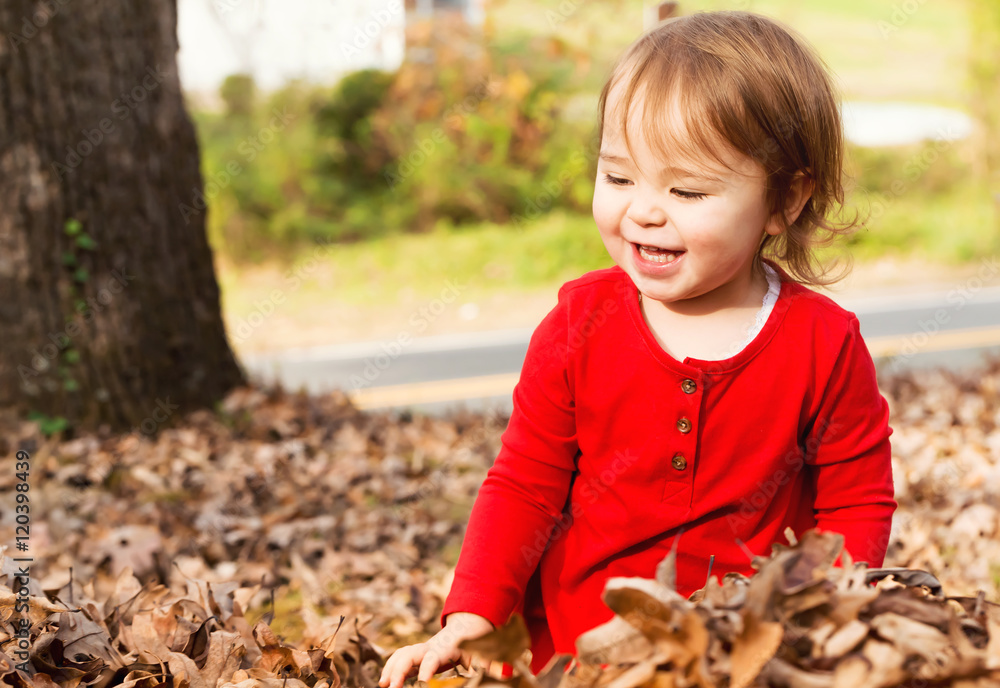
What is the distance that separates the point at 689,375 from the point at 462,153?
46.6 feet

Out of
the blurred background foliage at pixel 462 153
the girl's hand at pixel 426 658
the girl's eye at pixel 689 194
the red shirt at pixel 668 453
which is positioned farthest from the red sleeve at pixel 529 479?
the blurred background foliage at pixel 462 153

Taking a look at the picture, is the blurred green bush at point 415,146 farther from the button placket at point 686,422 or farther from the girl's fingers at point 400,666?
the girl's fingers at point 400,666

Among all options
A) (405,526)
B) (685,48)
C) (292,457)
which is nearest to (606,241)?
(685,48)

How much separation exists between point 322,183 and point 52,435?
1216cm

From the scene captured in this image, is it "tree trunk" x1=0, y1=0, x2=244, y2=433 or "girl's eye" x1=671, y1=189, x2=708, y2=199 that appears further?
"tree trunk" x1=0, y1=0, x2=244, y2=433

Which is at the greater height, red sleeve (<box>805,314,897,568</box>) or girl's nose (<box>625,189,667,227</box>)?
girl's nose (<box>625,189,667,227</box>)

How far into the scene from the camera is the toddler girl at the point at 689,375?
180cm

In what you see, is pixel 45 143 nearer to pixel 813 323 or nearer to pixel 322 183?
pixel 813 323

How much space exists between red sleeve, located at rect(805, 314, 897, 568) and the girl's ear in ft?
0.87

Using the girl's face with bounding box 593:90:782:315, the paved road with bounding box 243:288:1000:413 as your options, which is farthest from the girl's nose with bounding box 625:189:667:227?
the paved road with bounding box 243:288:1000:413

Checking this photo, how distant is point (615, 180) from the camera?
73.8 inches

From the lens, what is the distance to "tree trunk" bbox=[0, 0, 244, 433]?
13.2 ft

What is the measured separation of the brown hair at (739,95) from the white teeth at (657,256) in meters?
0.20

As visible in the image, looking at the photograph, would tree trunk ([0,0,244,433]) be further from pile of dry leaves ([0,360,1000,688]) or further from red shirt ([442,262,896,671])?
red shirt ([442,262,896,671])
